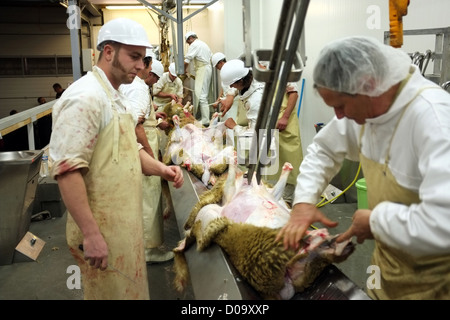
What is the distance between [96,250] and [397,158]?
4.72 feet

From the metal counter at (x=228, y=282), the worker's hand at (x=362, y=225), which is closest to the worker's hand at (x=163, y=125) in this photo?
the metal counter at (x=228, y=282)

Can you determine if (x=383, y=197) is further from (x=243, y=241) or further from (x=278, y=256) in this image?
(x=243, y=241)

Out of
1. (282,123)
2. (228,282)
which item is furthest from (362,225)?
(282,123)

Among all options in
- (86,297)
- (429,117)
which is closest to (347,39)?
(429,117)

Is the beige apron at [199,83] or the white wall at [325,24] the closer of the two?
the white wall at [325,24]

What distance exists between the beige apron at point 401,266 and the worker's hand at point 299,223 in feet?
0.83

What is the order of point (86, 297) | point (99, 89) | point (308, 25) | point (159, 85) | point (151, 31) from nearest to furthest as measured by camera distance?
point (99, 89)
point (86, 297)
point (308, 25)
point (159, 85)
point (151, 31)

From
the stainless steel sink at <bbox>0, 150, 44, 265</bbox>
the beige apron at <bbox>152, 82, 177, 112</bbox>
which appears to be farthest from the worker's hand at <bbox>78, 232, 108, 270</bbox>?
the beige apron at <bbox>152, 82, 177, 112</bbox>

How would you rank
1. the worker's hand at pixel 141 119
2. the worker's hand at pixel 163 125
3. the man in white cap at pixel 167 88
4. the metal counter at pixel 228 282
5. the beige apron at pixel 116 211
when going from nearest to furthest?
the metal counter at pixel 228 282 < the beige apron at pixel 116 211 < the worker's hand at pixel 141 119 < the worker's hand at pixel 163 125 < the man in white cap at pixel 167 88

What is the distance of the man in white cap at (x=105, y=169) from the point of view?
1910 millimetres

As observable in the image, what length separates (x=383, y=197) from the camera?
1.75m

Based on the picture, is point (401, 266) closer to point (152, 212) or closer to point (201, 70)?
point (152, 212)

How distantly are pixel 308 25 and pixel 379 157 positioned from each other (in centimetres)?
562

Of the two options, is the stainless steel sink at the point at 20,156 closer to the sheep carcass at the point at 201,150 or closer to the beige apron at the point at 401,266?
the sheep carcass at the point at 201,150
